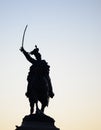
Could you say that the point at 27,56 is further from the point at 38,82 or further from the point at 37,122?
the point at 37,122

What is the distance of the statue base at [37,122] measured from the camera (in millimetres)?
23547

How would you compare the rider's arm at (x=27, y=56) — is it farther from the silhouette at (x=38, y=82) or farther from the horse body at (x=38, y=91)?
the horse body at (x=38, y=91)

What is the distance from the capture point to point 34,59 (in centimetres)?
2556

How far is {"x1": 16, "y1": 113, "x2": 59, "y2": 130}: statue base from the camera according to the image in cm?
2355

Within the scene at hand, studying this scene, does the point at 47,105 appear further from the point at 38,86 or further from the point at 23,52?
the point at 23,52

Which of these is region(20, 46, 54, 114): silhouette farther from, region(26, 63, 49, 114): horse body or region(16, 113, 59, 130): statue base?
region(16, 113, 59, 130): statue base

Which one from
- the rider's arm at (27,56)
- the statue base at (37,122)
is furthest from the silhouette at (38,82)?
the statue base at (37,122)

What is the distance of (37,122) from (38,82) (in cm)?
237

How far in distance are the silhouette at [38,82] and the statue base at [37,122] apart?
68cm

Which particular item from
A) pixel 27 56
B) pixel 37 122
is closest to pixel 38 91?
pixel 37 122

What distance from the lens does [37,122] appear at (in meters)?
23.8

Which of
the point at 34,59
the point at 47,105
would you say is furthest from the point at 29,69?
the point at 47,105

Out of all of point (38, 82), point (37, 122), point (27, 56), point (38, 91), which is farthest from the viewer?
point (27, 56)

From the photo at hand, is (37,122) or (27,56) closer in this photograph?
(37,122)
